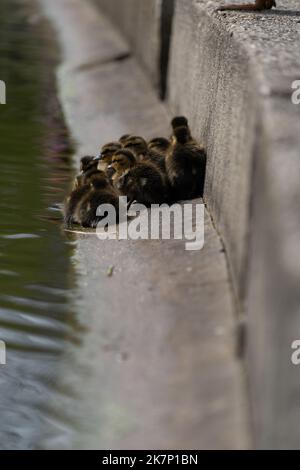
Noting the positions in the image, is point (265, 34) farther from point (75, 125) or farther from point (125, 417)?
point (75, 125)

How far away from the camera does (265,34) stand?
6035mm

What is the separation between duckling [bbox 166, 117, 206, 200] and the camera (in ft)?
21.4

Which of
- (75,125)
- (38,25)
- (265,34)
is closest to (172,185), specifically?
(265,34)

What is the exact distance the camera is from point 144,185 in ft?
21.5

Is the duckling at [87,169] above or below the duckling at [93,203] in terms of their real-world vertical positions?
above

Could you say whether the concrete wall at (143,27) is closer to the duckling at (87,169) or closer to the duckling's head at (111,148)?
the duckling's head at (111,148)

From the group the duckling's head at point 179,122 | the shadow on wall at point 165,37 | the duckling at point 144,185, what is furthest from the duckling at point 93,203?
the shadow on wall at point 165,37

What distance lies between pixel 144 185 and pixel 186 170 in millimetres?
253

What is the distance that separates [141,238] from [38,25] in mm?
11854

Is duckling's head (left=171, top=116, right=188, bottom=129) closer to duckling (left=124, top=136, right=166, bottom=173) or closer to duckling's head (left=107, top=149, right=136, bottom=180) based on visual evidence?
duckling (left=124, top=136, right=166, bottom=173)

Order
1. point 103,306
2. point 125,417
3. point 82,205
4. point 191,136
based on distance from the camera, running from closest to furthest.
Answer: point 125,417, point 103,306, point 82,205, point 191,136

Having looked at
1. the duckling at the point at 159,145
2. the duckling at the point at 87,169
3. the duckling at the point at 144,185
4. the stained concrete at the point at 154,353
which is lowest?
the stained concrete at the point at 154,353

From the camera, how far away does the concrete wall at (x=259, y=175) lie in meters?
3.17

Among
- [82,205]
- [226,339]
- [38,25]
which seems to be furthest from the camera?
[38,25]
